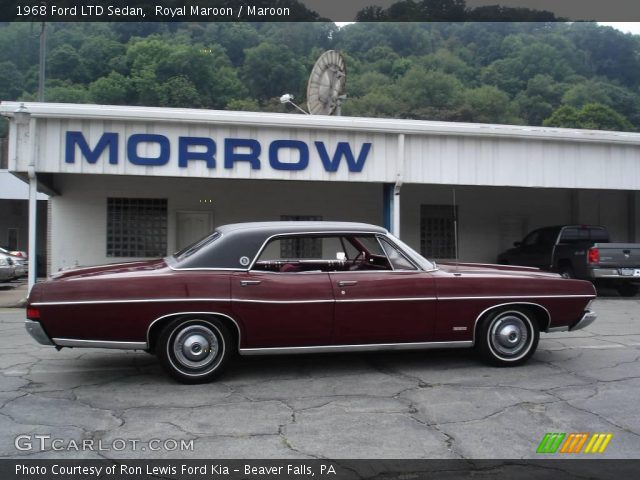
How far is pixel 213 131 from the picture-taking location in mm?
12242

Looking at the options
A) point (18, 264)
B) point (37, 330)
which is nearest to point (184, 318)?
point (37, 330)

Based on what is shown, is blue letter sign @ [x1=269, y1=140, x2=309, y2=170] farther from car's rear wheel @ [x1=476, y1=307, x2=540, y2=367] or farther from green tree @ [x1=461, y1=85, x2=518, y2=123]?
green tree @ [x1=461, y1=85, x2=518, y2=123]

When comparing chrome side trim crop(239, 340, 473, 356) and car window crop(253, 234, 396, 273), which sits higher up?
car window crop(253, 234, 396, 273)

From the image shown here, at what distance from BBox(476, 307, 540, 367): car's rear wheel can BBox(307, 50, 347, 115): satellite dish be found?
1163 cm

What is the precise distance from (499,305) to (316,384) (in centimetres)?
203

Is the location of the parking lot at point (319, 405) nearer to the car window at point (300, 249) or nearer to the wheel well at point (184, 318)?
the wheel well at point (184, 318)

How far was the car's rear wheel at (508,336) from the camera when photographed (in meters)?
6.40

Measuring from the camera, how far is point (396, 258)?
6.33m

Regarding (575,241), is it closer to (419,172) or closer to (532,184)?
(532,184)

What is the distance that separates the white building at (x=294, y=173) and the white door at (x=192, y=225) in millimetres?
26

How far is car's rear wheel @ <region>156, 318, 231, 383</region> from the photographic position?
565cm

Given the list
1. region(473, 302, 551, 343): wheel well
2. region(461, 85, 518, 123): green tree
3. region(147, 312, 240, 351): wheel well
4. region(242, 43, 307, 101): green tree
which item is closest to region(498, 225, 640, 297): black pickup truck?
region(473, 302, 551, 343): wheel well

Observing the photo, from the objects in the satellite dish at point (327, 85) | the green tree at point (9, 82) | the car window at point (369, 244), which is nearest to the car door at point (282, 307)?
the car window at point (369, 244)
